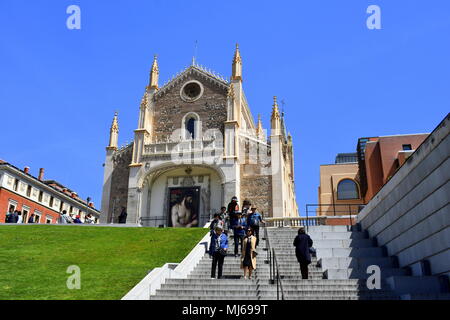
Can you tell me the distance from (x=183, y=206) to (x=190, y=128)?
6804mm

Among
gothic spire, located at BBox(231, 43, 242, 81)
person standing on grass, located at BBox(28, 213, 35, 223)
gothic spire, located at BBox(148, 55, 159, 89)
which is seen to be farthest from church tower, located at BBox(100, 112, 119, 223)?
person standing on grass, located at BBox(28, 213, 35, 223)

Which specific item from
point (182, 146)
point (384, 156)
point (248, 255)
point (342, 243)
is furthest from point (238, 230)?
point (182, 146)

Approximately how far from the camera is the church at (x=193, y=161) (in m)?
34.3

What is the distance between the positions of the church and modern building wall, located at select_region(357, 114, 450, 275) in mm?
18520

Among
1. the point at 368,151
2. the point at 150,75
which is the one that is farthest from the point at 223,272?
the point at 150,75

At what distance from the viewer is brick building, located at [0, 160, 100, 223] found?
46.8 metres

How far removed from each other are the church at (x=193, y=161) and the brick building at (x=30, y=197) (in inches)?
613

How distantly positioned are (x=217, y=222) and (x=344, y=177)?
4200 cm

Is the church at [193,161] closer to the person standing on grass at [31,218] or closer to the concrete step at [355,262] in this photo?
the person standing on grass at [31,218]

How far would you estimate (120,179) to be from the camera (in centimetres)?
3712

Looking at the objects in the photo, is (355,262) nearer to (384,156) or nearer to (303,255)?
(303,255)

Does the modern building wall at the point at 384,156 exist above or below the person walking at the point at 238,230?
above

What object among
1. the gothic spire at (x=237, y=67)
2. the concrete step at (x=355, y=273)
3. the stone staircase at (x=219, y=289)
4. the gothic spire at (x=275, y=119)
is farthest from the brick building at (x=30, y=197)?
the concrete step at (x=355, y=273)

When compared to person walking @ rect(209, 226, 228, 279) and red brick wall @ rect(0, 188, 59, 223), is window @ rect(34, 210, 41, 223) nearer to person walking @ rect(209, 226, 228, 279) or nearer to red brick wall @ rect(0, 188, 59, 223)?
red brick wall @ rect(0, 188, 59, 223)
